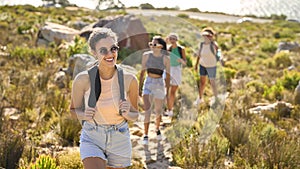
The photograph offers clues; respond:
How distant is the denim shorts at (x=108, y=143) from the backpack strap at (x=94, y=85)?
193 mm

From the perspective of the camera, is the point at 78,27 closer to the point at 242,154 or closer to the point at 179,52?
the point at 179,52

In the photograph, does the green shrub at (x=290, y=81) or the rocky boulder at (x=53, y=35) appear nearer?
the green shrub at (x=290, y=81)

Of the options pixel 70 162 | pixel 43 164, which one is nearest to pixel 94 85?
pixel 43 164

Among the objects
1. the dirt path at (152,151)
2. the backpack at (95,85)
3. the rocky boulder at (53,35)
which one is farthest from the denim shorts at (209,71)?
the rocky boulder at (53,35)

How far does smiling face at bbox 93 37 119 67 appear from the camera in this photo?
2.60 metres

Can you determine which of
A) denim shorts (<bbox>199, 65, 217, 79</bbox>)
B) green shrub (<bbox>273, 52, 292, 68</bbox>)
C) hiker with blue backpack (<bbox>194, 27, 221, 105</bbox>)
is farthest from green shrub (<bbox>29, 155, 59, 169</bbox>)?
green shrub (<bbox>273, 52, 292, 68</bbox>)

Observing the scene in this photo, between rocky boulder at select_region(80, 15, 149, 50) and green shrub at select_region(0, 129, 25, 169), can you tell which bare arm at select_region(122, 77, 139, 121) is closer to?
green shrub at select_region(0, 129, 25, 169)

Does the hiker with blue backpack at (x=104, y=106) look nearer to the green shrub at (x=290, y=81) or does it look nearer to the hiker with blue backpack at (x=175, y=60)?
the hiker with blue backpack at (x=175, y=60)

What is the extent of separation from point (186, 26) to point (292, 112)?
5.54 m

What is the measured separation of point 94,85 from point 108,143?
47 cm

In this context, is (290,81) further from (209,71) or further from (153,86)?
(153,86)

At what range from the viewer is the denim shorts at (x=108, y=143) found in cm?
277

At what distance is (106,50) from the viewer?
8.53ft

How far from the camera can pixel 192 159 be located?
4445 millimetres
